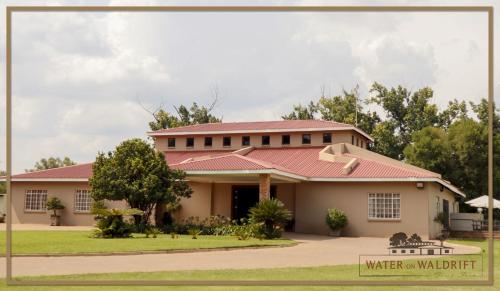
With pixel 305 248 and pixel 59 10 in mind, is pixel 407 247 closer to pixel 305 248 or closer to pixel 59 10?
pixel 305 248

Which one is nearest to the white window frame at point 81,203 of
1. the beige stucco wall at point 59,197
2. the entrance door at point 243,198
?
the beige stucco wall at point 59,197

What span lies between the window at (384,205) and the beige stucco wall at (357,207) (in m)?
0.19

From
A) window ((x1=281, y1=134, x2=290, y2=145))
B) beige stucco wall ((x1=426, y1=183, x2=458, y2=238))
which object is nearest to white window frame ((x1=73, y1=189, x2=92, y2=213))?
window ((x1=281, y1=134, x2=290, y2=145))

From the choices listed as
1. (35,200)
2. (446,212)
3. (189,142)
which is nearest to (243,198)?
(189,142)

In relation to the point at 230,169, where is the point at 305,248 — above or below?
below

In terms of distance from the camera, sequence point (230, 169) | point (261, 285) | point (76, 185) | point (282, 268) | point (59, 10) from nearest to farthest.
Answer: point (59, 10), point (261, 285), point (282, 268), point (230, 169), point (76, 185)

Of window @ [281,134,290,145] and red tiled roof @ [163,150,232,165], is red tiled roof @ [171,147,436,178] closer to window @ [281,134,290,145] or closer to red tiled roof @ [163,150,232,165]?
window @ [281,134,290,145]

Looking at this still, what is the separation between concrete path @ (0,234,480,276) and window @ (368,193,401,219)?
873cm

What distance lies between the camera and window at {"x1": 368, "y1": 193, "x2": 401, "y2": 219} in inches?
1101

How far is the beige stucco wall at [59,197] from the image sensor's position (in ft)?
108

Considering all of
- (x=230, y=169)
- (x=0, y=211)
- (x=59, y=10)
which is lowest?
(x=0, y=211)

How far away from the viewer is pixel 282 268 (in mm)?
14102

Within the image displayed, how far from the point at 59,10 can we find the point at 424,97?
46161mm

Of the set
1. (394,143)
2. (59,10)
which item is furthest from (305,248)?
(394,143)
